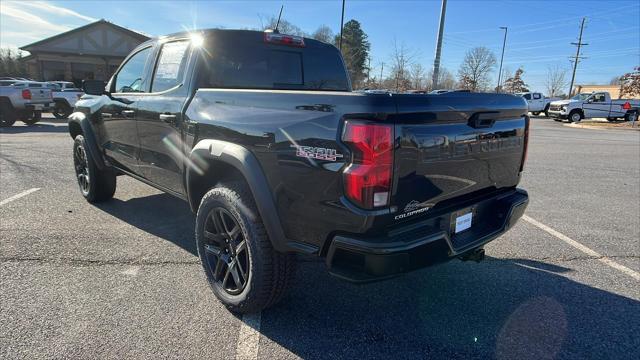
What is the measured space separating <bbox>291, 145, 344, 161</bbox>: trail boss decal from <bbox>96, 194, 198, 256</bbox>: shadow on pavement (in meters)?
2.12

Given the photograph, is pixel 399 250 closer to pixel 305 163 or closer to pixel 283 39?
pixel 305 163

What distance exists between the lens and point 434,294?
3201 millimetres

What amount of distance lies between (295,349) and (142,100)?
270cm

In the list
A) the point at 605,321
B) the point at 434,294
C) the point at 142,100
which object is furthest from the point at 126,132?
the point at 605,321

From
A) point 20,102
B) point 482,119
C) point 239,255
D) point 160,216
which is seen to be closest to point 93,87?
point 160,216

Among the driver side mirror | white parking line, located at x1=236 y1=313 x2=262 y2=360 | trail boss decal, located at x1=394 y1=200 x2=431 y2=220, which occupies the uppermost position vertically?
the driver side mirror

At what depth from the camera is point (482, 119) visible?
8.47 feet

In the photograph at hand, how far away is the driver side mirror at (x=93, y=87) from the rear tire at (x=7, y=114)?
1380 cm

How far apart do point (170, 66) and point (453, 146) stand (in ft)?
8.58

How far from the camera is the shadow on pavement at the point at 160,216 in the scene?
4.27 meters

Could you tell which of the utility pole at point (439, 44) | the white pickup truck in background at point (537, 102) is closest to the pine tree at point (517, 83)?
the white pickup truck in background at point (537, 102)

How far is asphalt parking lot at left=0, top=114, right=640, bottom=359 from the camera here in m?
2.53

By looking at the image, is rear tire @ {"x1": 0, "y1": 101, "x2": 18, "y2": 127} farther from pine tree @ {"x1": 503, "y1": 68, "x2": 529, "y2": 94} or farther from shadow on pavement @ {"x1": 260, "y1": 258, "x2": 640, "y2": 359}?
pine tree @ {"x1": 503, "y1": 68, "x2": 529, "y2": 94}

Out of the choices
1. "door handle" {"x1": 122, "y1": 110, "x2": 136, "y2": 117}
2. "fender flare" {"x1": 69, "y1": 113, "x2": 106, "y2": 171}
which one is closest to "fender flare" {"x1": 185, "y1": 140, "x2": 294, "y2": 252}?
"door handle" {"x1": 122, "y1": 110, "x2": 136, "y2": 117}
